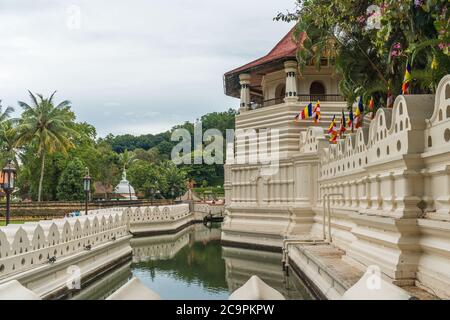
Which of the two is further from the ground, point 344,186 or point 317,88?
point 317,88

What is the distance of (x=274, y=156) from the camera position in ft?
79.8

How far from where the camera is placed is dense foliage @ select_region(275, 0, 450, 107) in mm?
10141

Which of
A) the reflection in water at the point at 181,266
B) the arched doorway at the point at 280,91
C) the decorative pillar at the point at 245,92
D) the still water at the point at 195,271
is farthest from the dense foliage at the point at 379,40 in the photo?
the arched doorway at the point at 280,91

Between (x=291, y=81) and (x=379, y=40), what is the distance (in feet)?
43.9

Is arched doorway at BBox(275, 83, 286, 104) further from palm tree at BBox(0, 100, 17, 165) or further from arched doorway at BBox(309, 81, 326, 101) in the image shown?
palm tree at BBox(0, 100, 17, 165)

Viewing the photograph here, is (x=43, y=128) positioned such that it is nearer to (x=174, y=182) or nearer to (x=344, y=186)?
(x=174, y=182)

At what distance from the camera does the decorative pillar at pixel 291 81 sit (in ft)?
82.5

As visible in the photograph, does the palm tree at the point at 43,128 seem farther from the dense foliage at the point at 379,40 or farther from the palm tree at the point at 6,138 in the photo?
the dense foliage at the point at 379,40

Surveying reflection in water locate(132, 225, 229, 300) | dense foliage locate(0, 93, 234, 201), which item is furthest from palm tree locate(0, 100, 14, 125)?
reflection in water locate(132, 225, 229, 300)

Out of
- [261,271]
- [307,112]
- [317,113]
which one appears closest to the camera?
[261,271]

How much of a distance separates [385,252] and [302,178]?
12.9 metres

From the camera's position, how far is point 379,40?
39.4 feet

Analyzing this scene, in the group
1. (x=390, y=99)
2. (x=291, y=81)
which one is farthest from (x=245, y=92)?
(x=390, y=99)

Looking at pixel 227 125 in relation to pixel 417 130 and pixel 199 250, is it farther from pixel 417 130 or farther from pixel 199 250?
pixel 417 130
